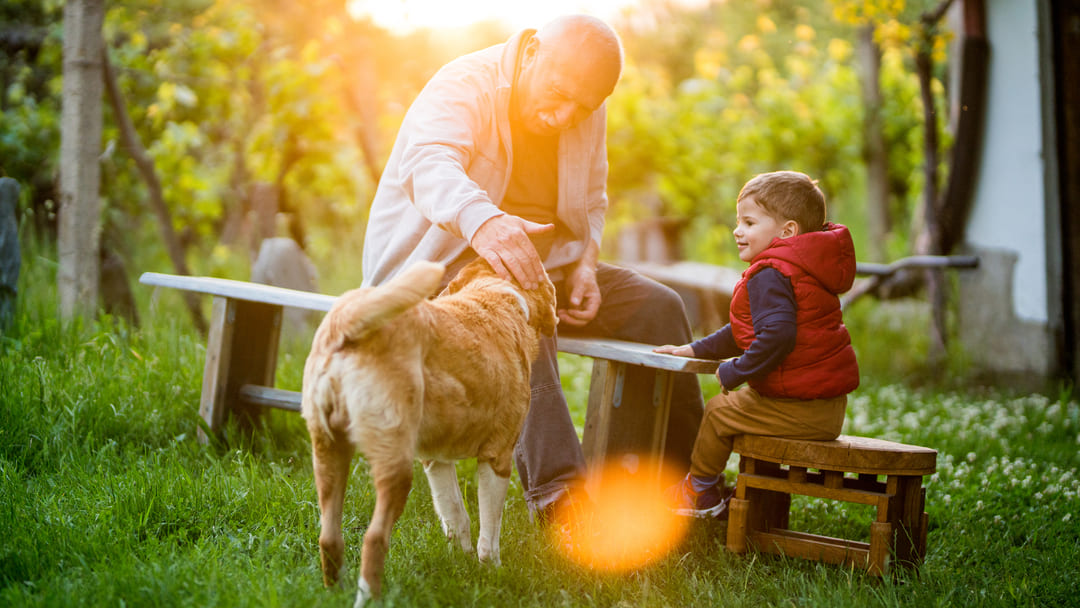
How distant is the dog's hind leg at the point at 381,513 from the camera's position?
225 cm

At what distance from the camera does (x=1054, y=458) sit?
14.8 feet

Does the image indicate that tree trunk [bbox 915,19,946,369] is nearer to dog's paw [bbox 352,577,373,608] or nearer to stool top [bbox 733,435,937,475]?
stool top [bbox 733,435,937,475]

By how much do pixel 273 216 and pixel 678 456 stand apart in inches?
202

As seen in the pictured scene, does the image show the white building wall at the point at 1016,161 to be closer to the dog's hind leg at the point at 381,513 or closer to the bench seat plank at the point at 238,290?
the bench seat plank at the point at 238,290

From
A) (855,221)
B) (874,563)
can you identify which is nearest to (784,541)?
(874,563)

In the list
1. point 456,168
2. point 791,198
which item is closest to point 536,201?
point 456,168

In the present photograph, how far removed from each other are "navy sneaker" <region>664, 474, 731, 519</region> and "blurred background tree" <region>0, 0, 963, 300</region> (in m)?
3.85

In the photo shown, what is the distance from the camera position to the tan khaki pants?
9.96ft

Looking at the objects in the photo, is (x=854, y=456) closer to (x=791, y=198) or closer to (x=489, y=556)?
(x=791, y=198)

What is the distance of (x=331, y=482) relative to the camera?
238cm

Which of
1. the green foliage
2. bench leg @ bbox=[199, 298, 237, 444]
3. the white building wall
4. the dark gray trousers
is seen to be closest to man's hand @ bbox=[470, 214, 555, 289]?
the dark gray trousers

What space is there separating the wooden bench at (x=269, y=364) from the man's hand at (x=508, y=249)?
1.75 ft

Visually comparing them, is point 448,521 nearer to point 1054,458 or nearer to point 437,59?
point 1054,458

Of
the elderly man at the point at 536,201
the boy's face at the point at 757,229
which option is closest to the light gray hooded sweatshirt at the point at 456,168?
the elderly man at the point at 536,201
